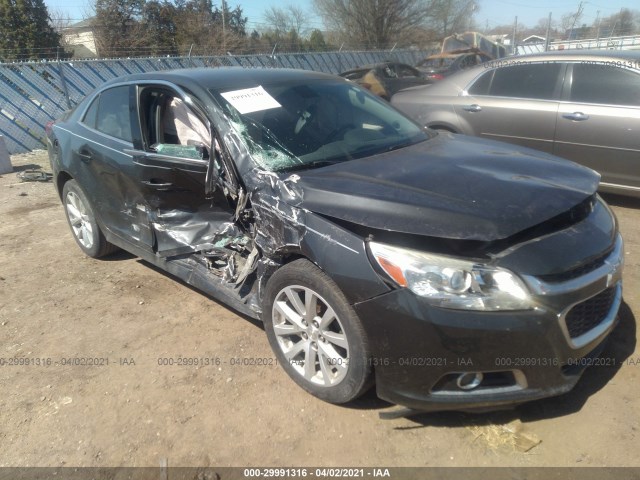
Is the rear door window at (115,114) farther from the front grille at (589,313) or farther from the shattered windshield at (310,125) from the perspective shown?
the front grille at (589,313)

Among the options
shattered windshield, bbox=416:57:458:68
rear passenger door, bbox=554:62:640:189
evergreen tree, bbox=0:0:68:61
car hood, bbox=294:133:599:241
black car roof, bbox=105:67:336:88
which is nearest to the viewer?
car hood, bbox=294:133:599:241

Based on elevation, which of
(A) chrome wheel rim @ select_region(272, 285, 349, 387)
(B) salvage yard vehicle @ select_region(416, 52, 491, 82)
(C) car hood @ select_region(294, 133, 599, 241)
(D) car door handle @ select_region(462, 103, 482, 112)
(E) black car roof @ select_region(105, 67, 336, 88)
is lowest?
(A) chrome wheel rim @ select_region(272, 285, 349, 387)

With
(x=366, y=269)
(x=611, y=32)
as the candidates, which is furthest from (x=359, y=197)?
(x=611, y=32)

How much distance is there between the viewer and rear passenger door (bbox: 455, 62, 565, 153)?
5.19m

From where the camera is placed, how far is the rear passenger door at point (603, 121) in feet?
15.3

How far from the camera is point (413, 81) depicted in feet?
46.3

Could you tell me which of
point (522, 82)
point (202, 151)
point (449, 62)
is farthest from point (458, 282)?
point (449, 62)

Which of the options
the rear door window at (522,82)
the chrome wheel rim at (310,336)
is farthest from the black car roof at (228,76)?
the rear door window at (522,82)

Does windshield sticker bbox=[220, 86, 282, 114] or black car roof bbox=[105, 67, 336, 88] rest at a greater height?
black car roof bbox=[105, 67, 336, 88]

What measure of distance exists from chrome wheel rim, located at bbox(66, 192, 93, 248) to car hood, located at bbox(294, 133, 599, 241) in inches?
108

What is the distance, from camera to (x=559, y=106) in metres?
5.09

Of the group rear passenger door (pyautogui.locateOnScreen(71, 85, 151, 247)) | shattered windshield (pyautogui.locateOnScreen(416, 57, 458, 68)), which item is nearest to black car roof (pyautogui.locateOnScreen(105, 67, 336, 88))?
rear passenger door (pyautogui.locateOnScreen(71, 85, 151, 247))

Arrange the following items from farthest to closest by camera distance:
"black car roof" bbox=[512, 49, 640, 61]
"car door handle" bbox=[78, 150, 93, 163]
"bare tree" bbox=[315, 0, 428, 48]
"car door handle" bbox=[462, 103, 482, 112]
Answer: "bare tree" bbox=[315, 0, 428, 48] → "car door handle" bbox=[462, 103, 482, 112] → "black car roof" bbox=[512, 49, 640, 61] → "car door handle" bbox=[78, 150, 93, 163]

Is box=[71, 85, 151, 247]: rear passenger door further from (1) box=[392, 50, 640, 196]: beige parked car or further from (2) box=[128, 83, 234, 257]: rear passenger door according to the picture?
(1) box=[392, 50, 640, 196]: beige parked car
